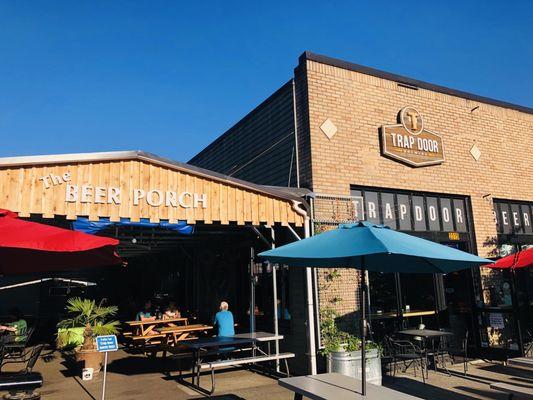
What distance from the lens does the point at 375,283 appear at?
9.61m

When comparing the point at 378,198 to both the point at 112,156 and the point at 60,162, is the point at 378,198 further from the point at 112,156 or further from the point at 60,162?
the point at 60,162

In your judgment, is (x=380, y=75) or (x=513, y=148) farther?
(x=513, y=148)

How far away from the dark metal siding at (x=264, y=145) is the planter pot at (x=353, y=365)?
3.71m

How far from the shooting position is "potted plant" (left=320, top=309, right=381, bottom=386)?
7598 millimetres

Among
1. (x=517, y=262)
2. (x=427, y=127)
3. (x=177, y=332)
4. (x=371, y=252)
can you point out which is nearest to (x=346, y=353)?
(x=517, y=262)

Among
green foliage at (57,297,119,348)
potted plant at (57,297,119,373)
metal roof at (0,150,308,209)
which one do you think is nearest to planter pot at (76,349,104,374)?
potted plant at (57,297,119,373)

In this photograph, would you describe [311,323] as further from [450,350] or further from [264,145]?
[264,145]

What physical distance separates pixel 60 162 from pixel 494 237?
388 inches

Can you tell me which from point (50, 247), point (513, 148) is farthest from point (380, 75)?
point (50, 247)

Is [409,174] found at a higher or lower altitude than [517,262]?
higher

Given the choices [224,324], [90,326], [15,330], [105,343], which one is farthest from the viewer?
[15,330]

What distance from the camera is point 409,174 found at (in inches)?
404

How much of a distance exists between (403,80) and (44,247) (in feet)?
29.7

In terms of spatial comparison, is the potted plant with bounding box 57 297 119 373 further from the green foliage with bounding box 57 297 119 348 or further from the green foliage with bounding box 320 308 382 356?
the green foliage with bounding box 320 308 382 356
